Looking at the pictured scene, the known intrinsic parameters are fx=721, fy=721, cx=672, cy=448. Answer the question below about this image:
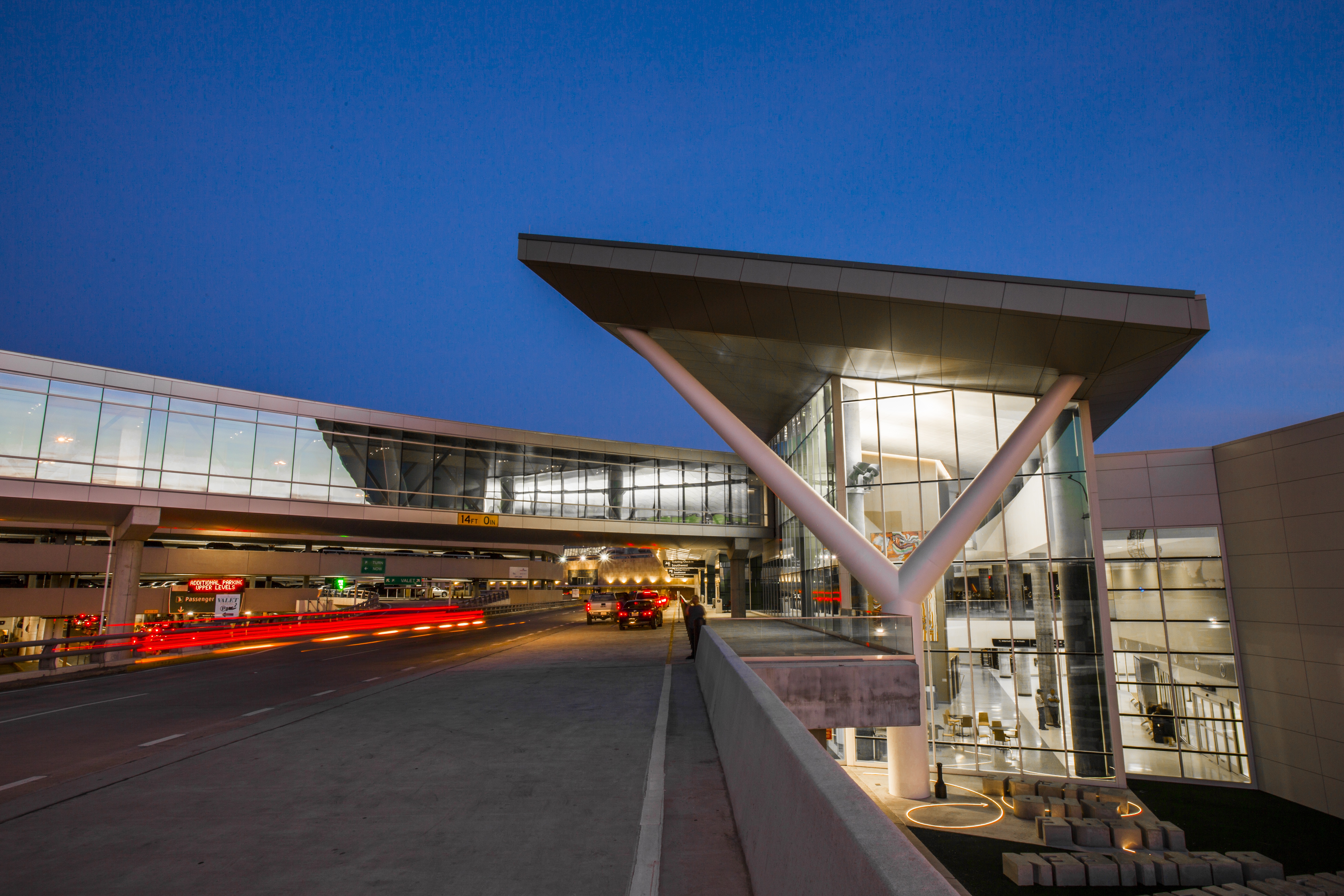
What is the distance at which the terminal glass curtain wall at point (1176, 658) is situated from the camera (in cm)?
2275

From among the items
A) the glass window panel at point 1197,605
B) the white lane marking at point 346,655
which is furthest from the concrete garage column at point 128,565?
the glass window panel at point 1197,605

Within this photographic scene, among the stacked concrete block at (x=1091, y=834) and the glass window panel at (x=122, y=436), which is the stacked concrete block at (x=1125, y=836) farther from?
the glass window panel at (x=122, y=436)

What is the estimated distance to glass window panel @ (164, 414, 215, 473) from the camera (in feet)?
101

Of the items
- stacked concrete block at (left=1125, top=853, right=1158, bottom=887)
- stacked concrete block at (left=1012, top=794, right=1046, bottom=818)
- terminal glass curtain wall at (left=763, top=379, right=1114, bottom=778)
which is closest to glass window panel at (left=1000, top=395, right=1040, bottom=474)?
terminal glass curtain wall at (left=763, top=379, right=1114, bottom=778)

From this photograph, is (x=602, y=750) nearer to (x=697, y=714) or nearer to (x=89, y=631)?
(x=697, y=714)

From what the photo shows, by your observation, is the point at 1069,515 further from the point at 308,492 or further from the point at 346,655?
the point at 308,492

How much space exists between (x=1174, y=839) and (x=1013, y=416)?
1128cm

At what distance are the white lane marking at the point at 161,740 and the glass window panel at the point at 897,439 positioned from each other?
18840 millimetres

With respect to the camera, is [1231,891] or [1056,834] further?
[1056,834]

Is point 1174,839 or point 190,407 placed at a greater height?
point 190,407

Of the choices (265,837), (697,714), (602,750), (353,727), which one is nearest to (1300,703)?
(697,714)

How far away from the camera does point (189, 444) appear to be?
103ft

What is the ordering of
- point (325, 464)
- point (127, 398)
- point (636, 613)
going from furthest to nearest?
point (636, 613)
point (325, 464)
point (127, 398)

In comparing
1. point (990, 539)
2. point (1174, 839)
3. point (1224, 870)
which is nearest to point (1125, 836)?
point (1174, 839)
